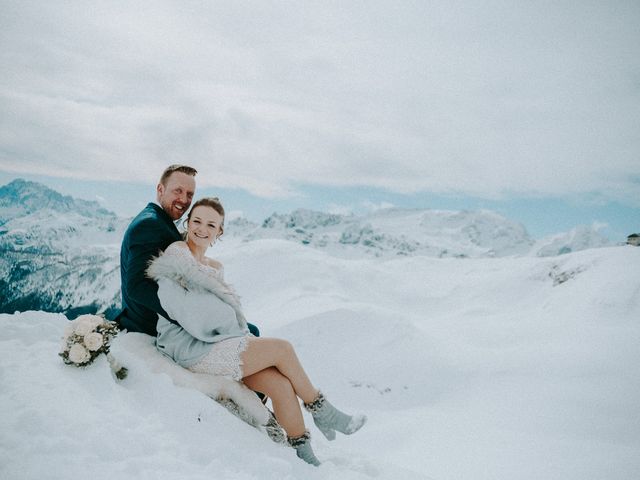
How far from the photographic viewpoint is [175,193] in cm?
560

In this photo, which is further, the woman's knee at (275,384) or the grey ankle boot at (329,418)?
the grey ankle boot at (329,418)

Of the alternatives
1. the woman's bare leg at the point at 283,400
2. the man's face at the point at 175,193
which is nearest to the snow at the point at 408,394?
the woman's bare leg at the point at 283,400

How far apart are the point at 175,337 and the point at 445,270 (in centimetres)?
4181

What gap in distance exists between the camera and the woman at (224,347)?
4.47 m

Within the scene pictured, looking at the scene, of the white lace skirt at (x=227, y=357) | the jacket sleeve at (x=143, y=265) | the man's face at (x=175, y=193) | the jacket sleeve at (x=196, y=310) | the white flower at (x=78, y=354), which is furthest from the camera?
the man's face at (x=175, y=193)

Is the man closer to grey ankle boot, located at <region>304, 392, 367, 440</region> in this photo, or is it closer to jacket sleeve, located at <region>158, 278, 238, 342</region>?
jacket sleeve, located at <region>158, 278, 238, 342</region>

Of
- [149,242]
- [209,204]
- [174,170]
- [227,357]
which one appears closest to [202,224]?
[209,204]

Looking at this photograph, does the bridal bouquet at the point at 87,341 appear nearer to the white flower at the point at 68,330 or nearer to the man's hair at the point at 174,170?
the white flower at the point at 68,330

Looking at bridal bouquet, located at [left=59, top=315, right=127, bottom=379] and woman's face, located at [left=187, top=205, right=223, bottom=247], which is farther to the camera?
woman's face, located at [left=187, top=205, right=223, bottom=247]

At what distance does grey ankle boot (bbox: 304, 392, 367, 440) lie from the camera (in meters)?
4.76

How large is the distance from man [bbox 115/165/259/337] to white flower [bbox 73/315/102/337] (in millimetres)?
566

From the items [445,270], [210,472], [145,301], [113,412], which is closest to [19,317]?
[145,301]

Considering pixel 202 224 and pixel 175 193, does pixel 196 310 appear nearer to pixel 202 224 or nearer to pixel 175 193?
pixel 202 224

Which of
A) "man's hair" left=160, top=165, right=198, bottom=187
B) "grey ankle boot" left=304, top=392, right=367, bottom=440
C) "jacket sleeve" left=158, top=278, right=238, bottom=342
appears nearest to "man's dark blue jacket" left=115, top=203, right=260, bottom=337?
"jacket sleeve" left=158, top=278, right=238, bottom=342
